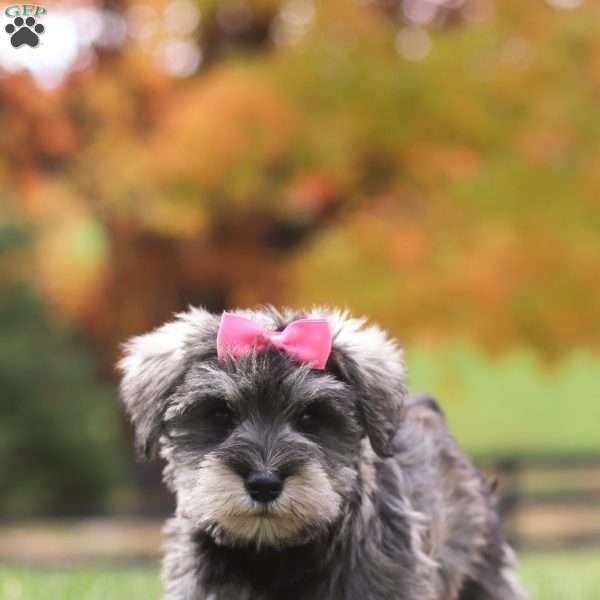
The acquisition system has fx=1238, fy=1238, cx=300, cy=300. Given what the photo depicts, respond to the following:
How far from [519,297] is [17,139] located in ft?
22.1

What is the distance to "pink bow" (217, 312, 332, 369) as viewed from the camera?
15.0 ft

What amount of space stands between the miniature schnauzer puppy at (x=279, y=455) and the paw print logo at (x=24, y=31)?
6224mm

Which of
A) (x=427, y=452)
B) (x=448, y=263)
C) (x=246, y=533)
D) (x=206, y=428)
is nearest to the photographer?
(x=246, y=533)

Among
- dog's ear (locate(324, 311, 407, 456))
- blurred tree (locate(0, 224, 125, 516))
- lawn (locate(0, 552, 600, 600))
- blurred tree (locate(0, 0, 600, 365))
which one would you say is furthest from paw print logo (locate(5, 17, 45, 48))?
dog's ear (locate(324, 311, 407, 456))

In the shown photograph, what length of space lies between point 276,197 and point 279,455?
10.4 metres

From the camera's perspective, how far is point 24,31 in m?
11.1

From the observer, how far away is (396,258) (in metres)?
14.2

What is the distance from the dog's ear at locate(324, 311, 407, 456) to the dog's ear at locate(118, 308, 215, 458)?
547mm

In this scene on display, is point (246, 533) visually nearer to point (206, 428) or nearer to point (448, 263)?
point (206, 428)

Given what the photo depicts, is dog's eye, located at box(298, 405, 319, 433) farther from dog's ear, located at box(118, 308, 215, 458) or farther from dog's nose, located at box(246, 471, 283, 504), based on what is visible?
dog's ear, located at box(118, 308, 215, 458)

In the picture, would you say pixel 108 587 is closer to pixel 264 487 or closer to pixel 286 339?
pixel 286 339

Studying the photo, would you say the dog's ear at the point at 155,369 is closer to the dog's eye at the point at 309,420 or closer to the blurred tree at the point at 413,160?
the dog's eye at the point at 309,420

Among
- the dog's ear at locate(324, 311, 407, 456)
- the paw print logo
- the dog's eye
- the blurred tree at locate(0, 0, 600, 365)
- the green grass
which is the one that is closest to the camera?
the dog's eye

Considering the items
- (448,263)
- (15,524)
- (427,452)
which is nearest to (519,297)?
(448,263)
